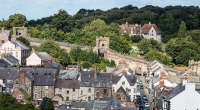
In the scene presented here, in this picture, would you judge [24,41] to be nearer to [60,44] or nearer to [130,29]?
[60,44]

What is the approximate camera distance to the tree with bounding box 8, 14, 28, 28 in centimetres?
9381

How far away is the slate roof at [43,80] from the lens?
199 feet

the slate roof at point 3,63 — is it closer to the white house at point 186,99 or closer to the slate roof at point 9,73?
the slate roof at point 9,73

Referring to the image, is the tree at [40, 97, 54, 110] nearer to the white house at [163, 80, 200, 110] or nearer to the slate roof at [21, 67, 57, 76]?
the slate roof at [21, 67, 57, 76]

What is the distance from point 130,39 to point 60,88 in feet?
161

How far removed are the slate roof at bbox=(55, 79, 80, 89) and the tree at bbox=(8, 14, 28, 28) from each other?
33791 millimetres

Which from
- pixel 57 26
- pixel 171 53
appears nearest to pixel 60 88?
pixel 171 53

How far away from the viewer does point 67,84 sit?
61469mm

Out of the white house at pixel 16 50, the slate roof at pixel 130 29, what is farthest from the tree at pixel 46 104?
the slate roof at pixel 130 29

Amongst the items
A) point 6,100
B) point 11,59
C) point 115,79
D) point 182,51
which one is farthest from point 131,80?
point 182,51

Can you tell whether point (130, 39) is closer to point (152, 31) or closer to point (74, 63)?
point (152, 31)

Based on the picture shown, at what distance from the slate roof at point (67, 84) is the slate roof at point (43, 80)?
60 cm

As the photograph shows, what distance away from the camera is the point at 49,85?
60875 millimetres

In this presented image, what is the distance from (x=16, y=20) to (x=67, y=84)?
115 feet
